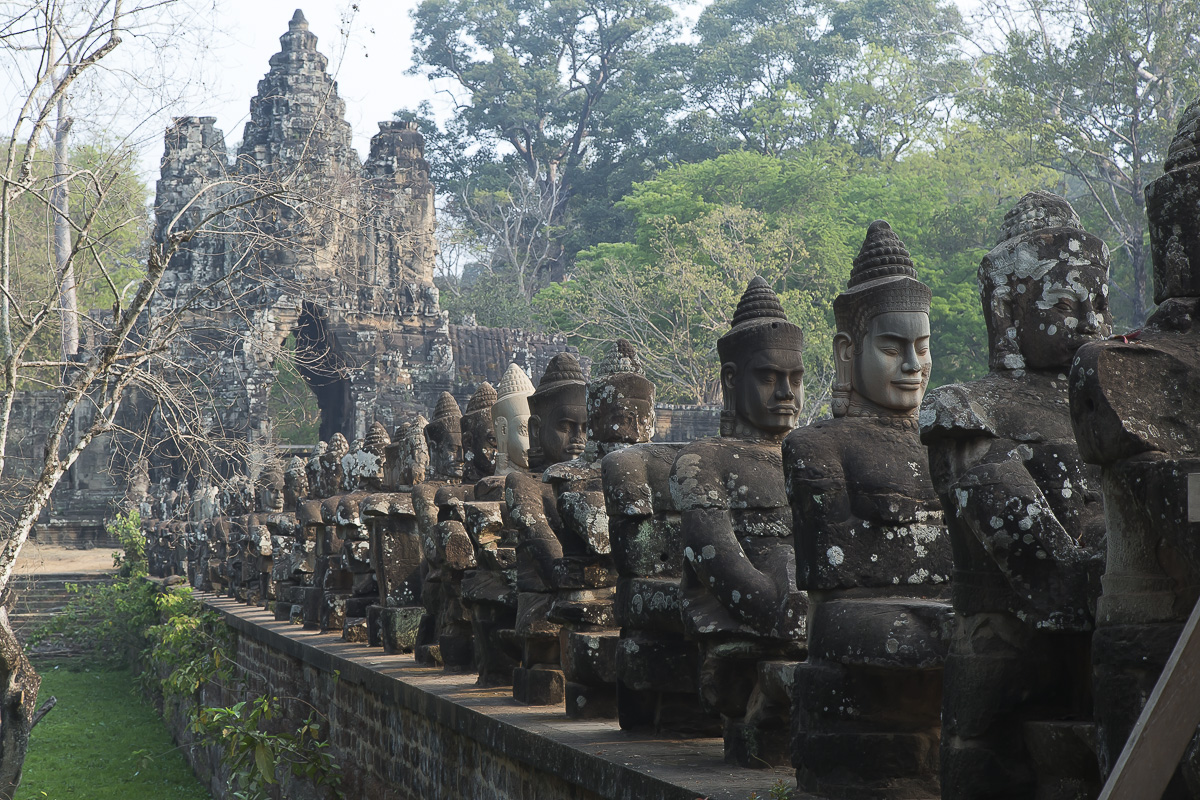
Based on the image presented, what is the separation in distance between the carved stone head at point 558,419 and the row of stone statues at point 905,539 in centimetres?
40

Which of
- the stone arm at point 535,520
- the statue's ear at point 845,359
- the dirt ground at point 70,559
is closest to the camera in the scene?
the statue's ear at point 845,359

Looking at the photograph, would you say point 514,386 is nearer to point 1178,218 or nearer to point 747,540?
point 747,540

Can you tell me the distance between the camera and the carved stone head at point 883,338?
436 centimetres

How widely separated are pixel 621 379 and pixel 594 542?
84 cm

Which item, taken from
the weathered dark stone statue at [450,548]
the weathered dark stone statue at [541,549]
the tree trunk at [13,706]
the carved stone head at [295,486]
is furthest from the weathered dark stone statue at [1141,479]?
the carved stone head at [295,486]

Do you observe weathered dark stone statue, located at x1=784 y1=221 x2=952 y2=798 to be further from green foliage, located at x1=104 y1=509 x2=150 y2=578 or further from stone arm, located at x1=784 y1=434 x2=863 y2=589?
green foliage, located at x1=104 y1=509 x2=150 y2=578

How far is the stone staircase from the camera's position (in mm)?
22688

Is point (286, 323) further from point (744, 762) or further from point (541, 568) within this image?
point (744, 762)

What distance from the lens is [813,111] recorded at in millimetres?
42469

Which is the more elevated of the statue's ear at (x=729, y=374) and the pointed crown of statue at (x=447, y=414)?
the pointed crown of statue at (x=447, y=414)

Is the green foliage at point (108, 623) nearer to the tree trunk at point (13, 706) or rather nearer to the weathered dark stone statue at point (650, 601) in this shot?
the tree trunk at point (13, 706)

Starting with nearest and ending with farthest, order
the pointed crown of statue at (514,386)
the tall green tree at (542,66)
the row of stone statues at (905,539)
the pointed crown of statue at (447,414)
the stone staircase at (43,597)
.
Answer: the row of stone statues at (905,539) → the pointed crown of statue at (514,386) → the pointed crown of statue at (447,414) → the stone staircase at (43,597) → the tall green tree at (542,66)

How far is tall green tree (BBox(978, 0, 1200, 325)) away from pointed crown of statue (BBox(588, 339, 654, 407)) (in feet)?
63.2

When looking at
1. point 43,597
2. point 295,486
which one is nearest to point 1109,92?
→ point 295,486
